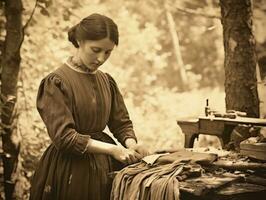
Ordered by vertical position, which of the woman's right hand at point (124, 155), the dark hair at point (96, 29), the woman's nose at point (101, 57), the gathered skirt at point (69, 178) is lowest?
the gathered skirt at point (69, 178)

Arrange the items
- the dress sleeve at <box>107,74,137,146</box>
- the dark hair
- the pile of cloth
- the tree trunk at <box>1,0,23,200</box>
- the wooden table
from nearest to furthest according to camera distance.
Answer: the pile of cloth, the dark hair, the dress sleeve at <box>107,74,137,146</box>, the wooden table, the tree trunk at <box>1,0,23,200</box>

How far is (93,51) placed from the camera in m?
2.44

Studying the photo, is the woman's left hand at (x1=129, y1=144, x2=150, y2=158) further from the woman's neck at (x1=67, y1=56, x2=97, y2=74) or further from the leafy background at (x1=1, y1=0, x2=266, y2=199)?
the leafy background at (x1=1, y1=0, x2=266, y2=199)

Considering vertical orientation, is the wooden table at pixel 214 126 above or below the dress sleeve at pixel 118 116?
below

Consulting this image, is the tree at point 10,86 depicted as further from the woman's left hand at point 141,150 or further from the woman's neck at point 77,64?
the woman's left hand at point 141,150

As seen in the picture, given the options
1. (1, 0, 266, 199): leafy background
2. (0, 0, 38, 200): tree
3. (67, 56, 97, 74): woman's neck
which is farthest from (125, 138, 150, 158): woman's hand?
(1, 0, 266, 199): leafy background

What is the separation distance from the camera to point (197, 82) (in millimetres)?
5230

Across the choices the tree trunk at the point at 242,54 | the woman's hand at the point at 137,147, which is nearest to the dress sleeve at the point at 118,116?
the woman's hand at the point at 137,147

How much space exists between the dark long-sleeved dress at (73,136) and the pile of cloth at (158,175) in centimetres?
26

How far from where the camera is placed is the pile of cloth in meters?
Answer: 2.04

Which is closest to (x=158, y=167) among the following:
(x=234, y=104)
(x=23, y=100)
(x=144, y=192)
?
(x=144, y=192)

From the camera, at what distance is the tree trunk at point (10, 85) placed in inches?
154

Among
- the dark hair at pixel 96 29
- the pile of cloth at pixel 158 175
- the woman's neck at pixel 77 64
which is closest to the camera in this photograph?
the pile of cloth at pixel 158 175

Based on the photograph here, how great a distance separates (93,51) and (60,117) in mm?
406
